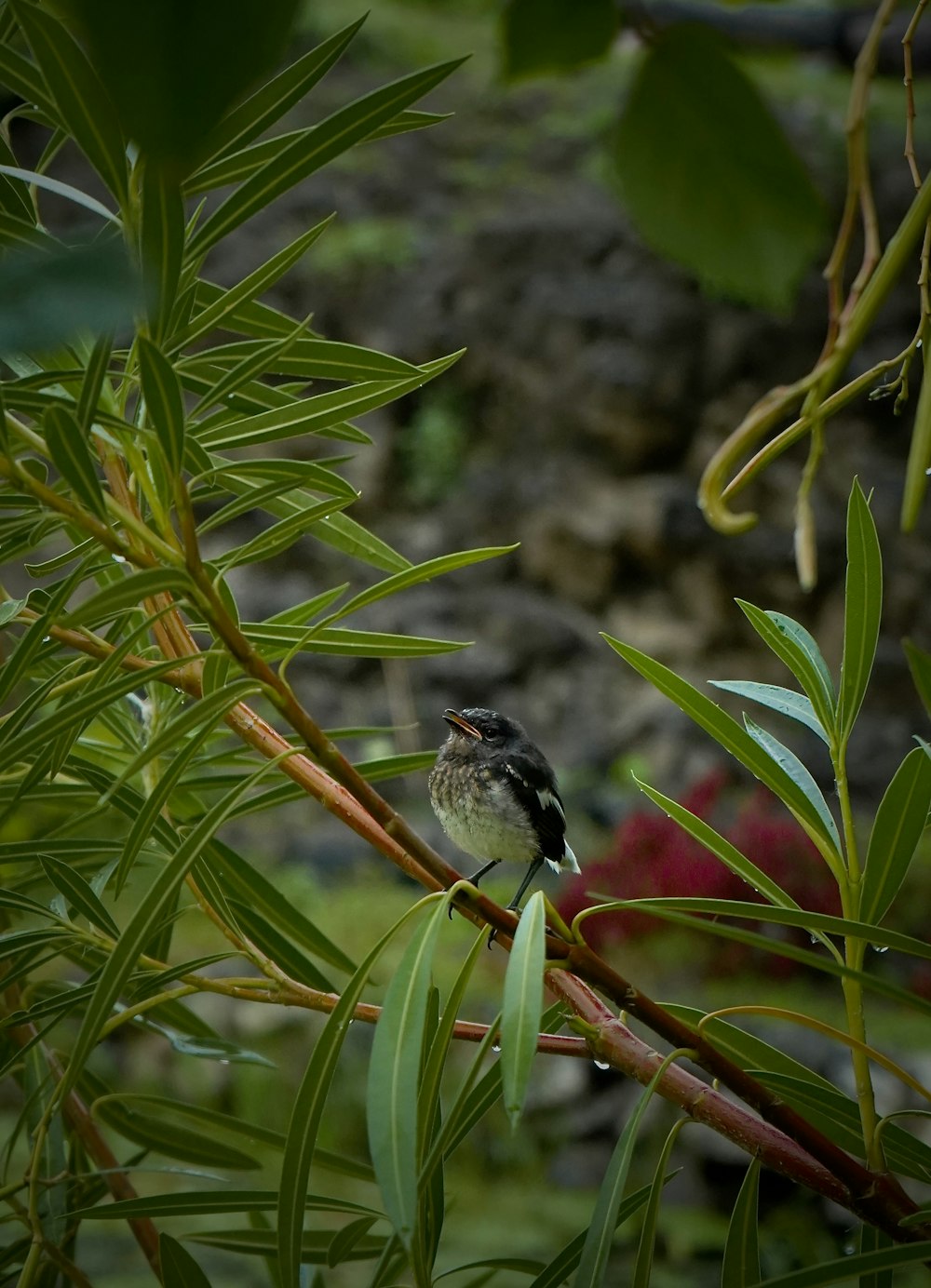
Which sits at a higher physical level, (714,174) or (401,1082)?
(714,174)

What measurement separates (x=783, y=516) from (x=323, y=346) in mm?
5051

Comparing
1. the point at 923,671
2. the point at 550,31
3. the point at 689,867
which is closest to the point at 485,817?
the point at 923,671

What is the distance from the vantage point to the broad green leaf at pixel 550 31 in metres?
0.49

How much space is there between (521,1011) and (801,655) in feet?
1.12

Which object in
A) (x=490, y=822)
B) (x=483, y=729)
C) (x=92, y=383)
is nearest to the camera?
(x=92, y=383)

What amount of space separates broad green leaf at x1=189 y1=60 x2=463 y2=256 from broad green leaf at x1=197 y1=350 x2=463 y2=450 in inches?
5.7

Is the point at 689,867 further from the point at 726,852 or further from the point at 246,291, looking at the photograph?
the point at 246,291

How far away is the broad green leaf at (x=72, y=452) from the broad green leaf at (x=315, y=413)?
188mm

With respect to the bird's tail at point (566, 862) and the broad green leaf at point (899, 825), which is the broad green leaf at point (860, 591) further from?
the bird's tail at point (566, 862)

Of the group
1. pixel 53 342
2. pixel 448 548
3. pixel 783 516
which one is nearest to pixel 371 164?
pixel 448 548

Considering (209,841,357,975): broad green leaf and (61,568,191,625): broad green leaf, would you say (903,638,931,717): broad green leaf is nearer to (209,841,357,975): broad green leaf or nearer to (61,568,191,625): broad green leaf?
(61,568,191,625): broad green leaf

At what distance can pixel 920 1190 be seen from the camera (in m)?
3.08

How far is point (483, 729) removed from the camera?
5.22 ft

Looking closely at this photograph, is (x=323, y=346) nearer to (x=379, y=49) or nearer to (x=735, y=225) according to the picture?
(x=735, y=225)
